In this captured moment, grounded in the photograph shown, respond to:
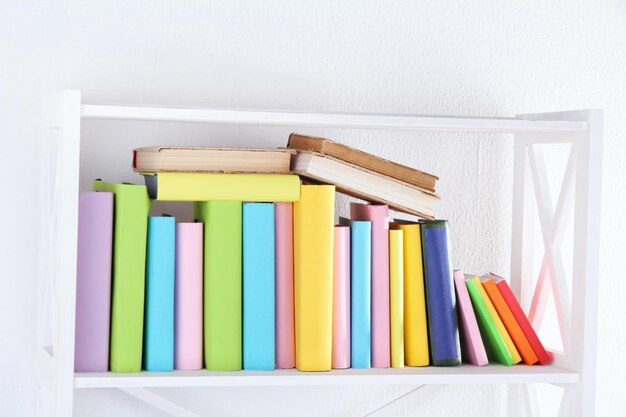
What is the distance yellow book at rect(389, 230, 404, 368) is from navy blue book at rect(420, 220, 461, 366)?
4 centimetres

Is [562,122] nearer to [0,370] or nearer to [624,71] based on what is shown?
[624,71]

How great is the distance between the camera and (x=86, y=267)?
110 cm

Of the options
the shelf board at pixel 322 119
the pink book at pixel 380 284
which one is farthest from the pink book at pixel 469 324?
the shelf board at pixel 322 119

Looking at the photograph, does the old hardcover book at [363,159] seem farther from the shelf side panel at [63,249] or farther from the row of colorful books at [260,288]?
the shelf side panel at [63,249]

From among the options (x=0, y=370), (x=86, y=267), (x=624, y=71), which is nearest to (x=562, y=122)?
(x=624, y=71)

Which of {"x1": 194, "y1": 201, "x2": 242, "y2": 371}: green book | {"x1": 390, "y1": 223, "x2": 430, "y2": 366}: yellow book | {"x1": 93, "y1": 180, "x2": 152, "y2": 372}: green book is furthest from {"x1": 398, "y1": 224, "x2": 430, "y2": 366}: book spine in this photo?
{"x1": 93, "y1": 180, "x2": 152, "y2": 372}: green book

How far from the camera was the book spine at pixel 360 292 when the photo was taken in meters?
1.17

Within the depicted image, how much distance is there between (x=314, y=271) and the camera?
3.72ft

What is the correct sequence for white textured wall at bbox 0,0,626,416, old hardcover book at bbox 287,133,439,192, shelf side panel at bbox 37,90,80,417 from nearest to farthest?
shelf side panel at bbox 37,90,80,417, old hardcover book at bbox 287,133,439,192, white textured wall at bbox 0,0,626,416

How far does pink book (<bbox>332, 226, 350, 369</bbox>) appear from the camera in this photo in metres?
1.16

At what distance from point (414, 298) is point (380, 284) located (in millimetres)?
55

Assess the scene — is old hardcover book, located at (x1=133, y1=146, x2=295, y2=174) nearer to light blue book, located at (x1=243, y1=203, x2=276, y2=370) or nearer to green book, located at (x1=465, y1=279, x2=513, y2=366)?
light blue book, located at (x1=243, y1=203, x2=276, y2=370)

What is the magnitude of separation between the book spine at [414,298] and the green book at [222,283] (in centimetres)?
23

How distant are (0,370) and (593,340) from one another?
817 millimetres
